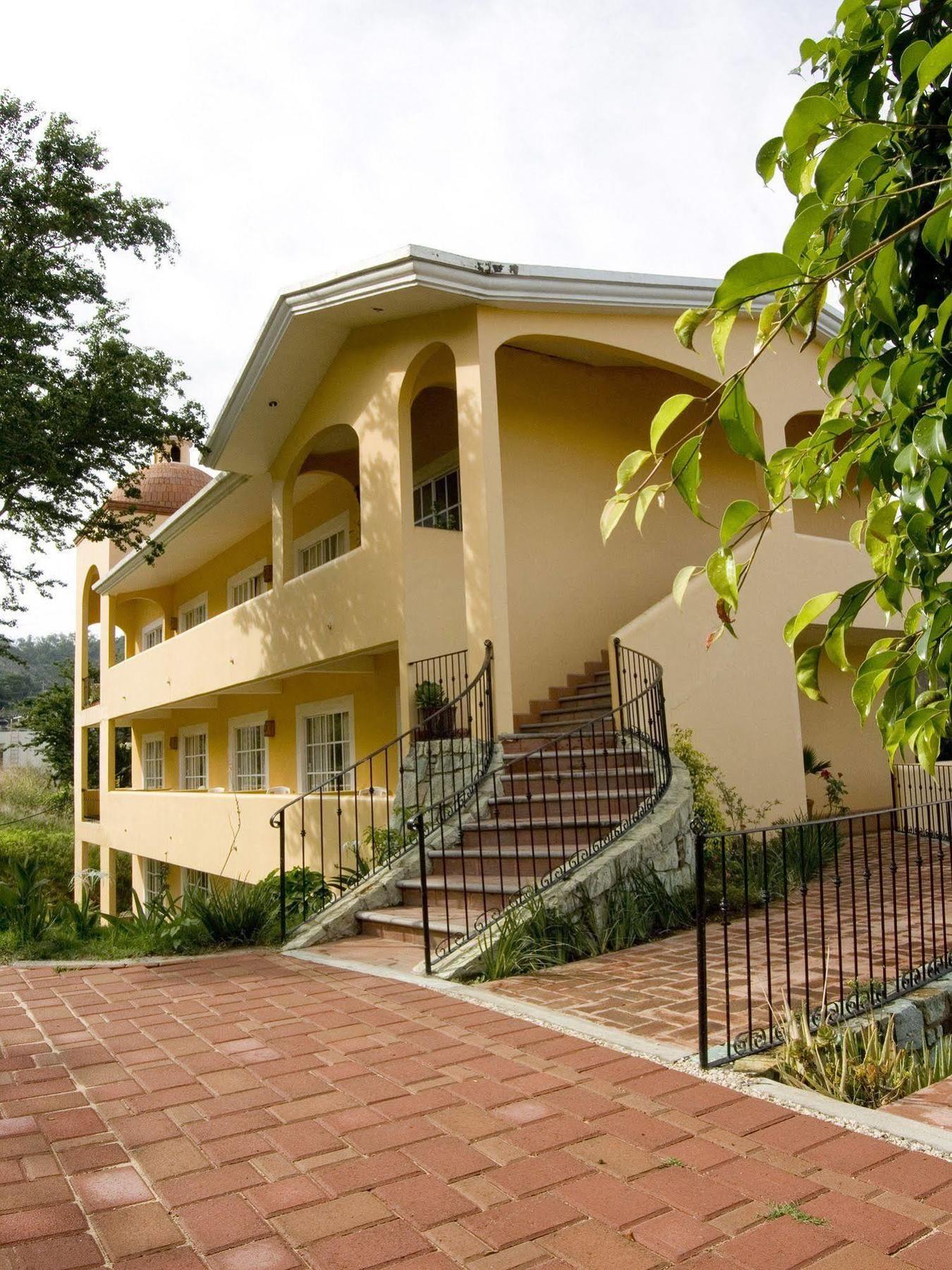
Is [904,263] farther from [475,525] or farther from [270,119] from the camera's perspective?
[475,525]

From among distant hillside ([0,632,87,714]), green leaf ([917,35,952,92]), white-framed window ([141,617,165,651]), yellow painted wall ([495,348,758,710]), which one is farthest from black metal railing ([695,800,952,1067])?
distant hillside ([0,632,87,714])

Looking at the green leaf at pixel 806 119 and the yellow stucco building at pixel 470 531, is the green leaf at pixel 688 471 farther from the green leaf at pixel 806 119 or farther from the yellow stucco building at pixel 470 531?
the yellow stucco building at pixel 470 531

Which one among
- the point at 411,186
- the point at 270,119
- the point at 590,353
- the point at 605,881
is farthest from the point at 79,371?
the point at 605,881

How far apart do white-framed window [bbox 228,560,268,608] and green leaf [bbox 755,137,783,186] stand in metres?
16.8

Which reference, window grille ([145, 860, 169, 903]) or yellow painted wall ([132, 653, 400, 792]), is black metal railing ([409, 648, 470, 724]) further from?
window grille ([145, 860, 169, 903])

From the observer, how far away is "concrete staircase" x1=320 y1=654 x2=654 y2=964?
745 centimetres

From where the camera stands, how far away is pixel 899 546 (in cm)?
142

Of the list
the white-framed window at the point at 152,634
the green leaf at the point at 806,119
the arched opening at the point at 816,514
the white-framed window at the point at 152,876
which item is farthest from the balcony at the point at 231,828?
the green leaf at the point at 806,119

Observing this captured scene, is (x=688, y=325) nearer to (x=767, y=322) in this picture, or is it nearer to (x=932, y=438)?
(x=767, y=322)

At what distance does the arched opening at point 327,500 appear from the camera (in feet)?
46.0

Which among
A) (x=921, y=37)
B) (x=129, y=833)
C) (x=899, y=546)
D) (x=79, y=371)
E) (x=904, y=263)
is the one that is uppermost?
(x=79, y=371)

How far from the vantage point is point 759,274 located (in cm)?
109

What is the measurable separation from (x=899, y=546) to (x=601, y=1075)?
352 cm

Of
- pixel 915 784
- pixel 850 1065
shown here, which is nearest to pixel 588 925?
pixel 850 1065
